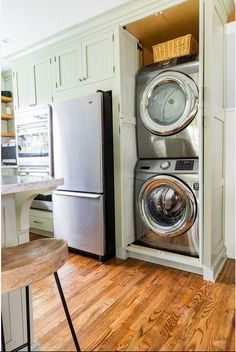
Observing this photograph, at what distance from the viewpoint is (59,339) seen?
52.6 inches

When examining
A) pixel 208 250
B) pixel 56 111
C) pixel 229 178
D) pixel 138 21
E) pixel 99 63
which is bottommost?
pixel 208 250

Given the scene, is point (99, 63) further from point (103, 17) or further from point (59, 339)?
point (59, 339)

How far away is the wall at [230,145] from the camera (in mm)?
2191

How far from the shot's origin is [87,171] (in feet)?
7.51

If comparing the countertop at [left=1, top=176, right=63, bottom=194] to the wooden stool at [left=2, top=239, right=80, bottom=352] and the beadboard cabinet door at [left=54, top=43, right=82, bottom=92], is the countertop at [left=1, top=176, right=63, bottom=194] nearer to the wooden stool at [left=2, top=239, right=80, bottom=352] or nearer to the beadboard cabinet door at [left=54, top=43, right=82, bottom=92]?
the wooden stool at [left=2, top=239, right=80, bottom=352]

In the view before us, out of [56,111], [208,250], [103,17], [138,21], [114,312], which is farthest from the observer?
[56,111]

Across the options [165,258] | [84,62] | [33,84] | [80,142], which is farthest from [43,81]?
[165,258]

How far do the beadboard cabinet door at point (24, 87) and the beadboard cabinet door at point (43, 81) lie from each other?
8 centimetres

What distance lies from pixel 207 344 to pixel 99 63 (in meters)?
2.40

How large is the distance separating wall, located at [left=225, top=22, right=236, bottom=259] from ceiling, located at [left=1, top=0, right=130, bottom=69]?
1.06 metres

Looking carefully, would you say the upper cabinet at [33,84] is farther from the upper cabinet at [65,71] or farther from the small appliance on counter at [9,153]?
the small appliance on counter at [9,153]

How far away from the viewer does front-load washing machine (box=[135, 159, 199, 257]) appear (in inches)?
78.4

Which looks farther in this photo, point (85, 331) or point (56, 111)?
point (56, 111)

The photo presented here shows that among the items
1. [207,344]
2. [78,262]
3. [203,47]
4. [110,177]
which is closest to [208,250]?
[207,344]
